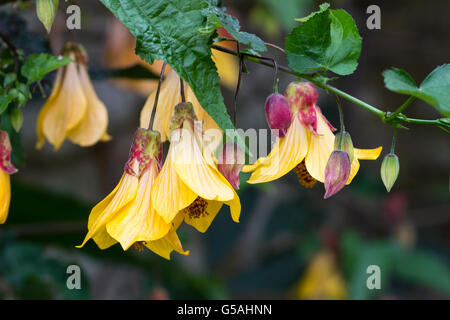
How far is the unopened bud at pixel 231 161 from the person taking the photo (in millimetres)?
450

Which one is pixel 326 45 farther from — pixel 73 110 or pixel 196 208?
pixel 73 110

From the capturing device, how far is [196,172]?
17.3 inches

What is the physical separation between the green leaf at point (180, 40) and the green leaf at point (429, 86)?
0.12m

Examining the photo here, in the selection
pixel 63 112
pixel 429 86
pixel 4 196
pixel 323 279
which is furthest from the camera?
pixel 323 279

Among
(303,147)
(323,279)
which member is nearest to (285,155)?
(303,147)

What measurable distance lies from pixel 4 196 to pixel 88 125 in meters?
0.16

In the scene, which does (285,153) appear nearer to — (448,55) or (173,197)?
(173,197)

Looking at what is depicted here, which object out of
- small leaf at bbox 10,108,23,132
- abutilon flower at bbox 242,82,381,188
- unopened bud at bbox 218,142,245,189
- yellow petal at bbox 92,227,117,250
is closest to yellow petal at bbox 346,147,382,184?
→ abutilon flower at bbox 242,82,381,188

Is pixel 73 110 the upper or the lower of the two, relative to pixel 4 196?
upper

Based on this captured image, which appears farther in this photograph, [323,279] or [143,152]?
[323,279]

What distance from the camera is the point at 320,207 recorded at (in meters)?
1.66

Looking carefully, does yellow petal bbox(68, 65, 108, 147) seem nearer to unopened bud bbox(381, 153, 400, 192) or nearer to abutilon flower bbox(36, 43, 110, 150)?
abutilon flower bbox(36, 43, 110, 150)

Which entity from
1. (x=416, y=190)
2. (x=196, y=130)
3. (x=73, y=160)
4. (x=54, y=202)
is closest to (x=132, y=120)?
(x=73, y=160)

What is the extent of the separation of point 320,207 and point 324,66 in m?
1.25
